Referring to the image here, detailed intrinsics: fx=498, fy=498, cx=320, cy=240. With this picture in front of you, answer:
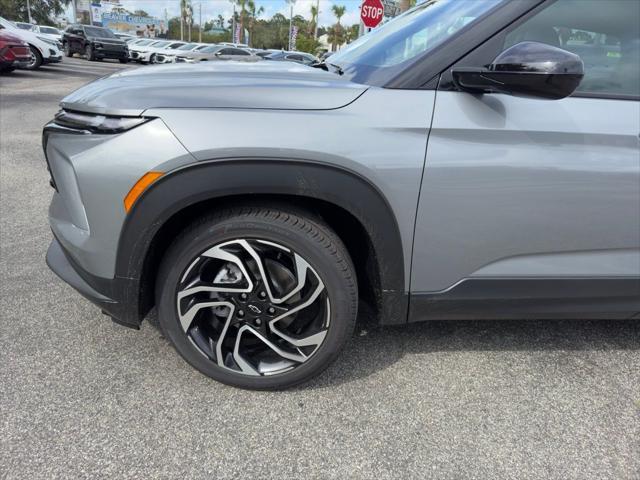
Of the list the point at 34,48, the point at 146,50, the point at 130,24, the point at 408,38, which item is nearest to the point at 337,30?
the point at 130,24

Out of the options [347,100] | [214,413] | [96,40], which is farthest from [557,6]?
[96,40]

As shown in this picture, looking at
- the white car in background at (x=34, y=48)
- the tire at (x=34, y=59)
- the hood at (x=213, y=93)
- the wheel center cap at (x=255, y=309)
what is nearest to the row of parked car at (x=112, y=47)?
the white car in background at (x=34, y=48)

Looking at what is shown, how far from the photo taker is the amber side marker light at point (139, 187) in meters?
1.74

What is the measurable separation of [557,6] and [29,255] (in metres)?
3.21

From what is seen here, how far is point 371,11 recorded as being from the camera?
7516 millimetres

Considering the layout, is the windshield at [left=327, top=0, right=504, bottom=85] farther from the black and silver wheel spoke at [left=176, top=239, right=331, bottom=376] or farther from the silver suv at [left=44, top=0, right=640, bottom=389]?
the black and silver wheel spoke at [left=176, top=239, right=331, bottom=376]

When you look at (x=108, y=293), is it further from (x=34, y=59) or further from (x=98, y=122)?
(x=34, y=59)

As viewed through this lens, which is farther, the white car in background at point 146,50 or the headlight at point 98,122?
the white car in background at point 146,50

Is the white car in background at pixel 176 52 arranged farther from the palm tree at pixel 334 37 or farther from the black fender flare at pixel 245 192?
the palm tree at pixel 334 37

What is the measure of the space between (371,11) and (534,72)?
6.58 metres

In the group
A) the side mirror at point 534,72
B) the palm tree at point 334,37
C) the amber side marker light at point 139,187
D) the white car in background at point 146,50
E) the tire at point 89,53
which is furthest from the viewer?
the palm tree at point 334,37

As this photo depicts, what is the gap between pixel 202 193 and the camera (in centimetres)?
177

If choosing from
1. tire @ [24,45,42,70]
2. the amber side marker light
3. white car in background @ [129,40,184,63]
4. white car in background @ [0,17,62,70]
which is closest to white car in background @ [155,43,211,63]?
white car in background @ [129,40,184,63]

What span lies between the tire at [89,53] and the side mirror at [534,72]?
28348 mm
